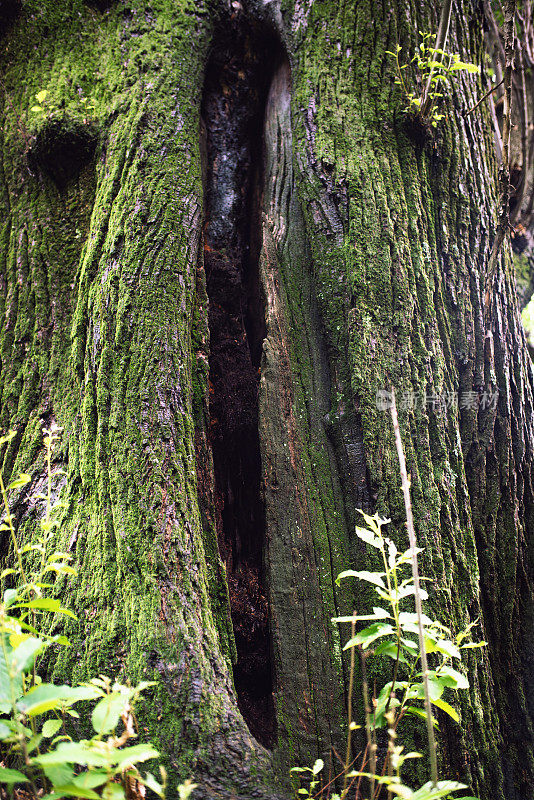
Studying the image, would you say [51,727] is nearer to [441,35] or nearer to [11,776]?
[11,776]

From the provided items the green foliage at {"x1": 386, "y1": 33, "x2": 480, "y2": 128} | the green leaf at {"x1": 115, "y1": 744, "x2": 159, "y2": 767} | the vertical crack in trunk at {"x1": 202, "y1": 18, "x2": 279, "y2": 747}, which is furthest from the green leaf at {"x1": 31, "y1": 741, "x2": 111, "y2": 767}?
the green foliage at {"x1": 386, "y1": 33, "x2": 480, "y2": 128}

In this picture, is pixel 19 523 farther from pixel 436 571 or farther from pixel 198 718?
pixel 436 571

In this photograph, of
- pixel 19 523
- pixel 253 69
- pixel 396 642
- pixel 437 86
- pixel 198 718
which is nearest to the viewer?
pixel 396 642

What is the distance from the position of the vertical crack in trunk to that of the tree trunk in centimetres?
1

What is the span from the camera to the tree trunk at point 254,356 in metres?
1.66

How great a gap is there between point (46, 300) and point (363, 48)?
1.87m

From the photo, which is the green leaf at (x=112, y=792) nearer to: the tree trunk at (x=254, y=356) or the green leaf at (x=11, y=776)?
the green leaf at (x=11, y=776)

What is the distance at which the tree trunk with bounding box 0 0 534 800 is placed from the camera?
5.45ft

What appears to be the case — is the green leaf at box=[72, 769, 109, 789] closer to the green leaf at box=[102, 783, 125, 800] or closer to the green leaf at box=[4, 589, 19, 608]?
the green leaf at box=[102, 783, 125, 800]

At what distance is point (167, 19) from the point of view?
2381mm

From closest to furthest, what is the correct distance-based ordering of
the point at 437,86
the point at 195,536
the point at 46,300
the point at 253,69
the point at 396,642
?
1. the point at 396,642
2. the point at 195,536
3. the point at 46,300
4. the point at 437,86
5. the point at 253,69

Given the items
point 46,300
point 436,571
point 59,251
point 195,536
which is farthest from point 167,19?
point 436,571

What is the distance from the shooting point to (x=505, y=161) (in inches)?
87.0

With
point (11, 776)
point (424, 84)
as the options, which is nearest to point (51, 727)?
point (11, 776)
